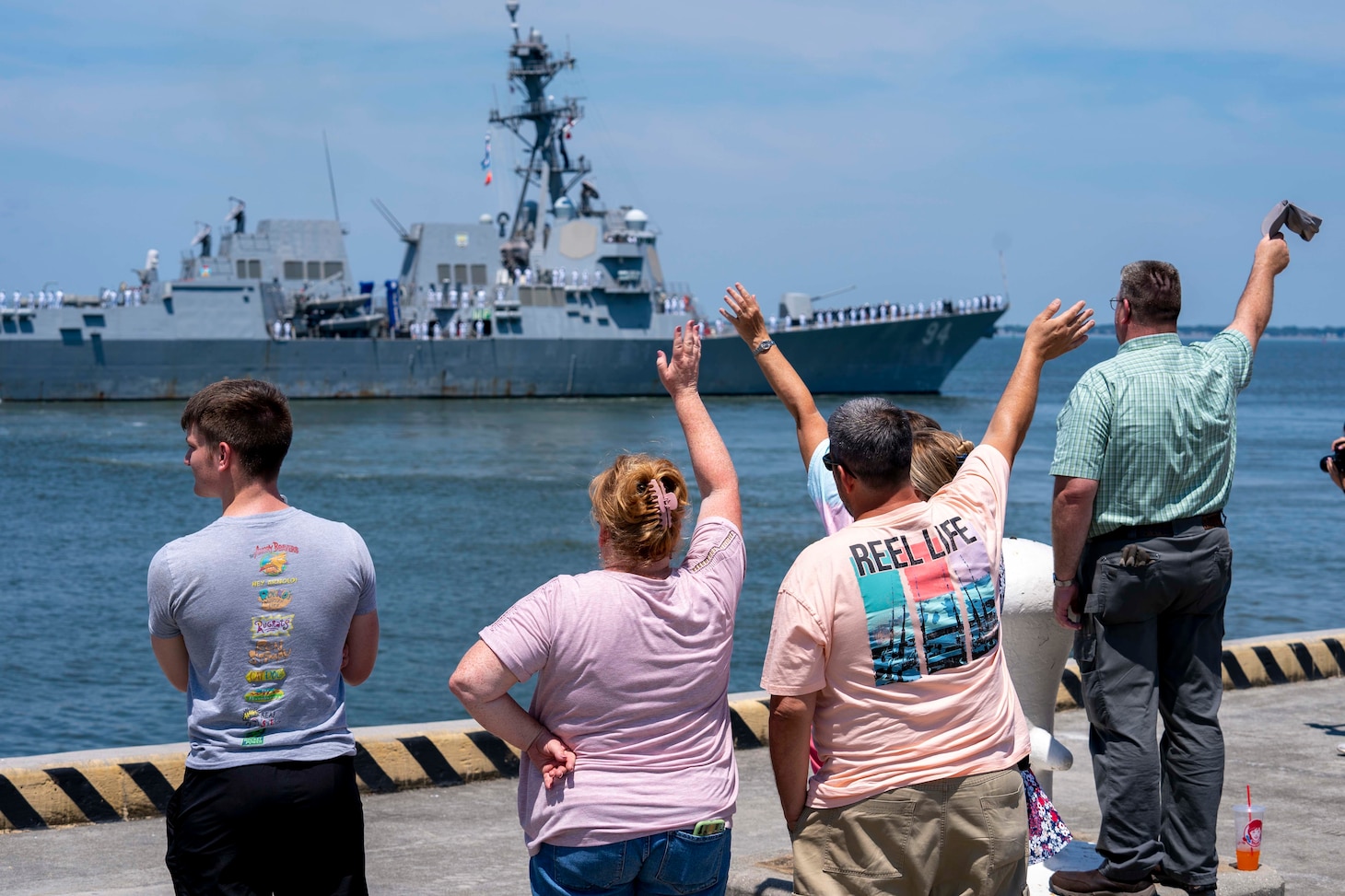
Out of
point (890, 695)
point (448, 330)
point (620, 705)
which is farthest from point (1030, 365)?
point (448, 330)

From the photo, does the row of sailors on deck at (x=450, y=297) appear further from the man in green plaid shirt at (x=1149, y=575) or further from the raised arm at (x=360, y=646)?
the raised arm at (x=360, y=646)

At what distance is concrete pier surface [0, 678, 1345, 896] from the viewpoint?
3953 mm

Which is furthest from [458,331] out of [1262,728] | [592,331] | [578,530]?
[1262,728]

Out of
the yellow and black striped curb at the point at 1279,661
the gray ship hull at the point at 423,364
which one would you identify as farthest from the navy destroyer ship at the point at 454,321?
the yellow and black striped curb at the point at 1279,661

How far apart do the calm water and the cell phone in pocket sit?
76cm

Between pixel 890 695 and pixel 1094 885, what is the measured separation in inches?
50.1

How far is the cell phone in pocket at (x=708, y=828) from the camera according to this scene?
2496 mm

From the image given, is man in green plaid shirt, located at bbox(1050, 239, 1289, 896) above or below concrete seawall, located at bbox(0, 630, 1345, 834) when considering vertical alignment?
above

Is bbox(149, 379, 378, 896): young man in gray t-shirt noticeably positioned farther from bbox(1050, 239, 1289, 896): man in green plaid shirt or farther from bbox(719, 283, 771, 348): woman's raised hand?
bbox(1050, 239, 1289, 896): man in green plaid shirt

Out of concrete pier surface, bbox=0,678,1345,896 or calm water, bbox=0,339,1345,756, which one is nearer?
concrete pier surface, bbox=0,678,1345,896

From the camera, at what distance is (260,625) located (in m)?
2.59

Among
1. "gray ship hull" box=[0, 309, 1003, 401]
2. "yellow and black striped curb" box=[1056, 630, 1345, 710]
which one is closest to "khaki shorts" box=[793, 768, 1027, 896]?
"yellow and black striped curb" box=[1056, 630, 1345, 710]

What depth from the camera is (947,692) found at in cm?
265

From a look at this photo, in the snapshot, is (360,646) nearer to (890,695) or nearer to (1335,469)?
(890,695)
